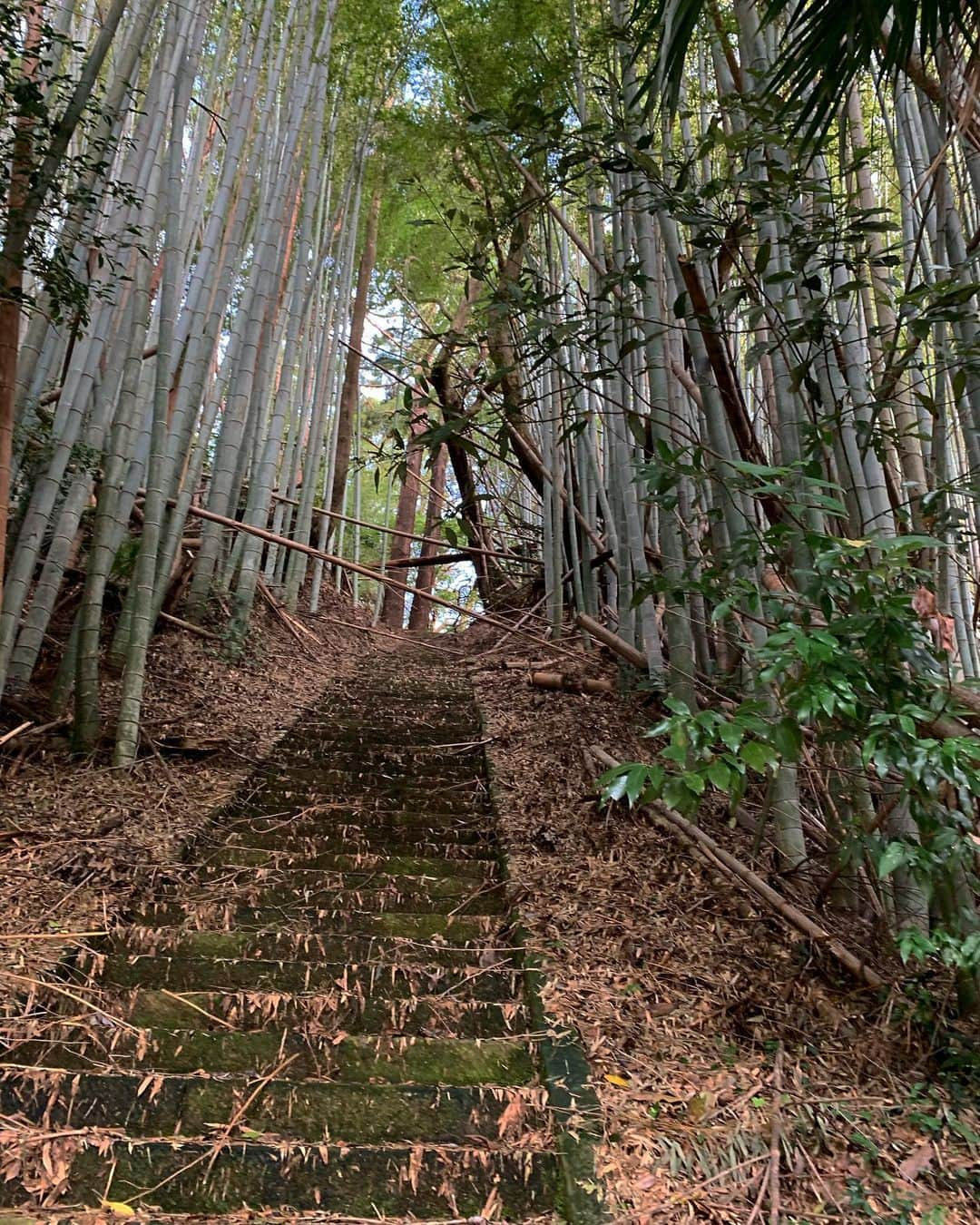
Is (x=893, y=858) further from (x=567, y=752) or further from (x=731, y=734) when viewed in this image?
(x=567, y=752)

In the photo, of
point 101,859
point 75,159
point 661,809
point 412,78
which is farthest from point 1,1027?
point 412,78

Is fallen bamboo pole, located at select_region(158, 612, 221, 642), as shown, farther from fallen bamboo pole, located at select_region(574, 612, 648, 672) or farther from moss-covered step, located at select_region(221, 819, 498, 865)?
fallen bamboo pole, located at select_region(574, 612, 648, 672)

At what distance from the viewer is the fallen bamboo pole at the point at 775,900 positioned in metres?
1.93

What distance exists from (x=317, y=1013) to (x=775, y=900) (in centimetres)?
128

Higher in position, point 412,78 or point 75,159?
point 412,78

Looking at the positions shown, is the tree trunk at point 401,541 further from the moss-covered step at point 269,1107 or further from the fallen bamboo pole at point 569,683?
the moss-covered step at point 269,1107

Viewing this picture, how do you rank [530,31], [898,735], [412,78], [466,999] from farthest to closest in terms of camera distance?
1. [412,78]
2. [530,31]
3. [466,999]
4. [898,735]

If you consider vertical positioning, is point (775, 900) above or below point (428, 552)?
below

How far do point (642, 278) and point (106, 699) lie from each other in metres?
2.78

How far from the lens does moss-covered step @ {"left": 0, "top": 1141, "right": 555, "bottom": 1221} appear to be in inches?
55.1

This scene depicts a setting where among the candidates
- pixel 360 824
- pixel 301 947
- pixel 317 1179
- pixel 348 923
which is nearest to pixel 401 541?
pixel 360 824

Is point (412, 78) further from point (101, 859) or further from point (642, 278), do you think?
point (101, 859)

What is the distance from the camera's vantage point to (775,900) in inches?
84.0

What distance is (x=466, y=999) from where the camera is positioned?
1.96 metres
